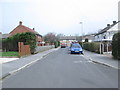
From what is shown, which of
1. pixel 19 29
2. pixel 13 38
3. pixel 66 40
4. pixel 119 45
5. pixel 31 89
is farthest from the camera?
pixel 66 40

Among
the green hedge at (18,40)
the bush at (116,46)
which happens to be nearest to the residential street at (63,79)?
the bush at (116,46)

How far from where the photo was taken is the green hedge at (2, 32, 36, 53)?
1259 inches

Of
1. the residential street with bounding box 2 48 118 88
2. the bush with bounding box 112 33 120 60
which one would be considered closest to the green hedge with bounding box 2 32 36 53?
the bush with bounding box 112 33 120 60

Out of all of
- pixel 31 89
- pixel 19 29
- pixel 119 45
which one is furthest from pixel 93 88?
pixel 19 29

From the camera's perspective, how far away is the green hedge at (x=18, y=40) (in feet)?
105

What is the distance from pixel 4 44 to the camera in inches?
1569

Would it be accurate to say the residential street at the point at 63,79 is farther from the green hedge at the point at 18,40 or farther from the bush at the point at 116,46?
the green hedge at the point at 18,40

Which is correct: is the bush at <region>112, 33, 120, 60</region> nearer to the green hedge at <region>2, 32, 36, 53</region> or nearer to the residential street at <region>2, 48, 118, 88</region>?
the residential street at <region>2, 48, 118, 88</region>

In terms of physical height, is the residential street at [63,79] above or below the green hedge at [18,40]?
below

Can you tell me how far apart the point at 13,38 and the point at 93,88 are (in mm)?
32110

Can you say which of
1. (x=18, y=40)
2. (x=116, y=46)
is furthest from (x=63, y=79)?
(x=18, y=40)

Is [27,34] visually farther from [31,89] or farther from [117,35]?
[31,89]

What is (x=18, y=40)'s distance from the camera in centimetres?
3656

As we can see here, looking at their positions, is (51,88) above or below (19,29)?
below
